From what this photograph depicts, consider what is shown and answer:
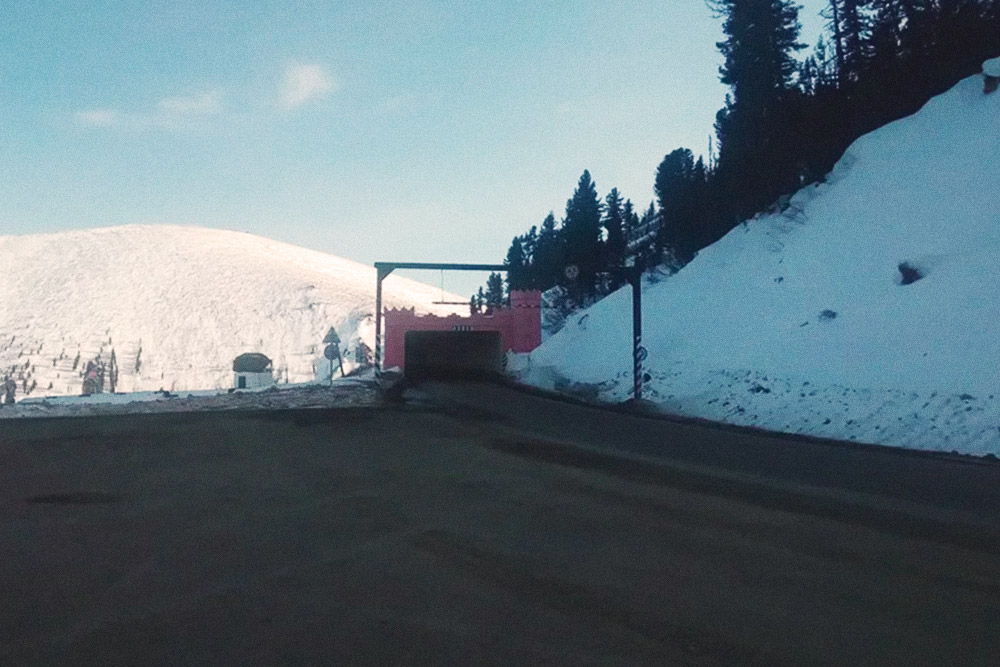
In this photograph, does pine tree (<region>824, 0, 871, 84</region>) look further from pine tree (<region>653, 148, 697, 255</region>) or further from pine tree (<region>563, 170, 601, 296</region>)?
pine tree (<region>563, 170, 601, 296</region>)

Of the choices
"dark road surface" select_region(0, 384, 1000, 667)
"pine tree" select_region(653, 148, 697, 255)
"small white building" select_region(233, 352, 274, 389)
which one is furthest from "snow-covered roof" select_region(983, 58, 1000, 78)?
"small white building" select_region(233, 352, 274, 389)

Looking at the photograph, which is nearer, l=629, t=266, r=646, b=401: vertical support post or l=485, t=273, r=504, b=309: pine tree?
l=629, t=266, r=646, b=401: vertical support post

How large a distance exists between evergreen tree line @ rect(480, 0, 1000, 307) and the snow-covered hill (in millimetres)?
57257

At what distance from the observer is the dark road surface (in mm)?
3695

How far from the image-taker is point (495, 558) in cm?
515

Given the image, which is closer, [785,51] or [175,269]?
[785,51]

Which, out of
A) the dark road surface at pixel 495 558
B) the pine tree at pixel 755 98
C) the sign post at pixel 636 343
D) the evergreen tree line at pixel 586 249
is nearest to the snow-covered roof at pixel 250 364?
the evergreen tree line at pixel 586 249

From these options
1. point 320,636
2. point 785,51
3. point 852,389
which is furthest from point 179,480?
point 785,51

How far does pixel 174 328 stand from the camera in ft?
369

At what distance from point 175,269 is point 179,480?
5465 inches

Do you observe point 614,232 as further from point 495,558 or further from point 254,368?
point 495,558

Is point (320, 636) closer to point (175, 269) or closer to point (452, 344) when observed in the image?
point (452, 344)

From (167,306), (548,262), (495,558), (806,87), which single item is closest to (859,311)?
(495,558)

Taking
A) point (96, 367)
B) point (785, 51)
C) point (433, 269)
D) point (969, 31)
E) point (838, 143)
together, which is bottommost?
point (96, 367)
